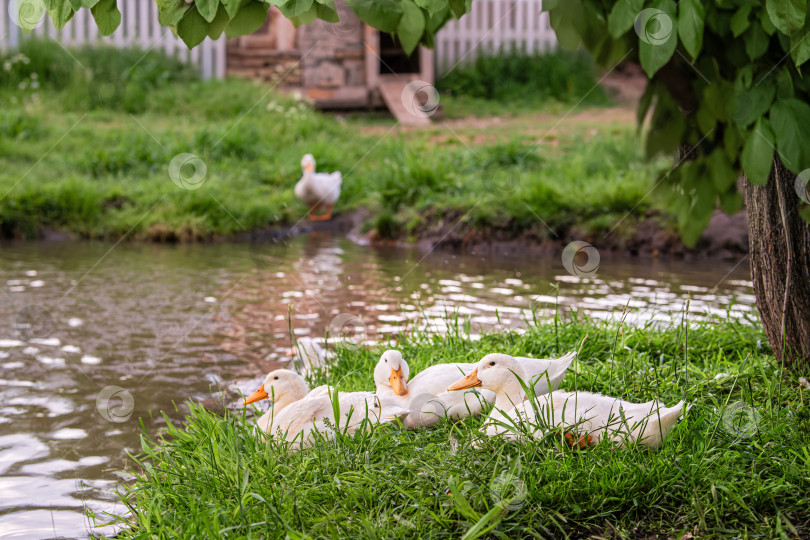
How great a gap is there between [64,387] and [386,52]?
44.8ft

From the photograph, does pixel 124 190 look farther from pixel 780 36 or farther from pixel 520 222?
pixel 780 36

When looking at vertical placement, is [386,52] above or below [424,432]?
above

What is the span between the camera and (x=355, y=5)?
2723 millimetres

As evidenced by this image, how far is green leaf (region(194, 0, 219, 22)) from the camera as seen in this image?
2422mm

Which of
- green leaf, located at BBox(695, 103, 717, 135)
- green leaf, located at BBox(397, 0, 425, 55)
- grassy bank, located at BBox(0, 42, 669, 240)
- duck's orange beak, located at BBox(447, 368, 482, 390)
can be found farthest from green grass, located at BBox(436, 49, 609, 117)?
green leaf, located at BBox(397, 0, 425, 55)

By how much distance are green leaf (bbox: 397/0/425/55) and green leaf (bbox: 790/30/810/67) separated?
3.68ft

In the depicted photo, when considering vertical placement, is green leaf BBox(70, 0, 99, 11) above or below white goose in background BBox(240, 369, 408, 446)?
above

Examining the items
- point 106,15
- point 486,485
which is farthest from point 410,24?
point 486,485

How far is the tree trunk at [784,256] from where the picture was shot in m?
3.58

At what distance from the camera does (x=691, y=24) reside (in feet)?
8.75

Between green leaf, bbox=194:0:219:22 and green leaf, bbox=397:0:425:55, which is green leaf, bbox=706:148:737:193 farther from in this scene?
green leaf, bbox=194:0:219:22

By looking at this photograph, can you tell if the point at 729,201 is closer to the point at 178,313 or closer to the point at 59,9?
the point at 59,9

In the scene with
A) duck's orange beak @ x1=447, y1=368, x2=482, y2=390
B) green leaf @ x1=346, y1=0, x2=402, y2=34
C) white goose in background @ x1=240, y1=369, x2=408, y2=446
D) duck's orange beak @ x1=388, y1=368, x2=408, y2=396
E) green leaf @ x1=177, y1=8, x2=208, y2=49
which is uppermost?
green leaf @ x1=346, y1=0, x2=402, y2=34

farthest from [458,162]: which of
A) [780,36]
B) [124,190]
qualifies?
[780,36]
